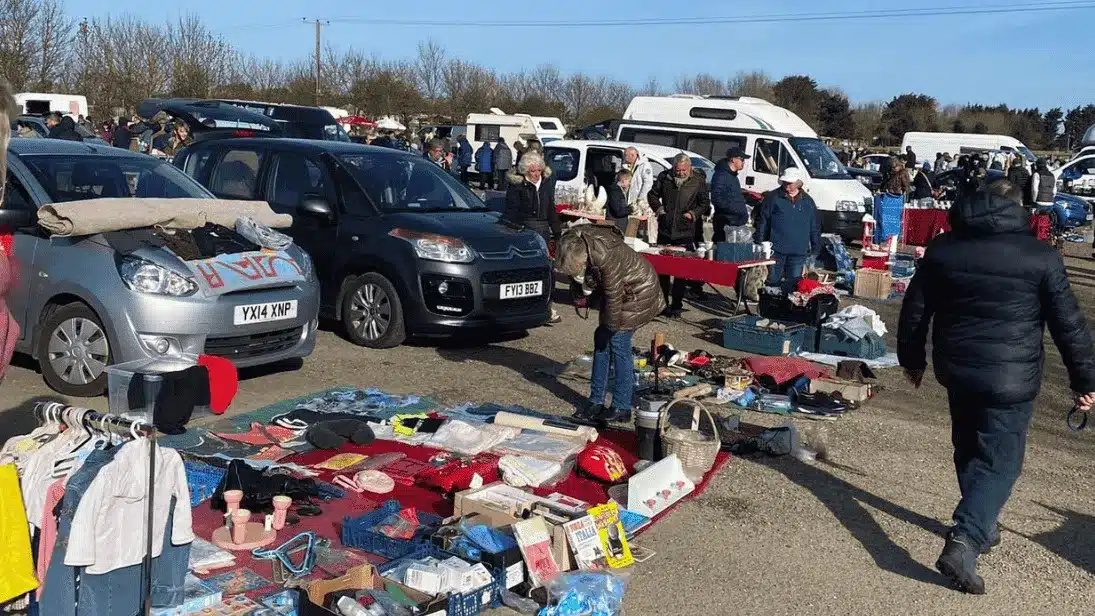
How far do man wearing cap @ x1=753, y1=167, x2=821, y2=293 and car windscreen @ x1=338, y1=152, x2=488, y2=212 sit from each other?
3316 millimetres

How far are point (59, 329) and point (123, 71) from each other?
38.6 meters

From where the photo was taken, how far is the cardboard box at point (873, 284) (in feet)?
47.6

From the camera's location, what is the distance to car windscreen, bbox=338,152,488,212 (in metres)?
10.1

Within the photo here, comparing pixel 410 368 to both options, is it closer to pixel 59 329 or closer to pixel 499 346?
pixel 499 346

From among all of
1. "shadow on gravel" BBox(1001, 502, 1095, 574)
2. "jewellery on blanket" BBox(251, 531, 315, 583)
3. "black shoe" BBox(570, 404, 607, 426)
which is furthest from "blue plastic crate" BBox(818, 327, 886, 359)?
"jewellery on blanket" BBox(251, 531, 315, 583)

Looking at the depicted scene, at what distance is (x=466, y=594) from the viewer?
4.64m

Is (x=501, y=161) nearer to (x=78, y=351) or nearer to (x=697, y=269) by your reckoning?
(x=697, y=269)

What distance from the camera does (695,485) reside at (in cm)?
658

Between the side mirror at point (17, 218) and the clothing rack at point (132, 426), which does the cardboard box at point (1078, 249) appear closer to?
the side mirror at point (17, 218)

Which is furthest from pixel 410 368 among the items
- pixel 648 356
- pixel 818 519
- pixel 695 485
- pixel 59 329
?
pixel 818 519

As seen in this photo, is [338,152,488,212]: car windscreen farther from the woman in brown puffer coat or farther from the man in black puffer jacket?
the man in black puffer jacket

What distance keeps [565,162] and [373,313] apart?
794 centimetres

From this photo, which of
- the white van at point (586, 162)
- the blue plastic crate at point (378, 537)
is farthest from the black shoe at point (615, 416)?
the white van at point (586, 162)

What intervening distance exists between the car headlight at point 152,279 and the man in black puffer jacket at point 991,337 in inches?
195
